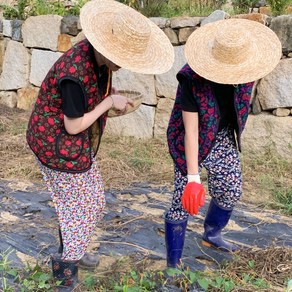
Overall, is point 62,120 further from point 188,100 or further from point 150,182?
point 150,182

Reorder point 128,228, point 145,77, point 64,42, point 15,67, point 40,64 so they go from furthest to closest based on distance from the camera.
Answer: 1. point 15,67
2. point 40,64
3. point 64,42
4. point 145,77
5. point 128,228

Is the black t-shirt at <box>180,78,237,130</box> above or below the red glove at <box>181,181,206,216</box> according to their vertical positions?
above

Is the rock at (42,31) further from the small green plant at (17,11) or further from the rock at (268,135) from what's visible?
the rock at (268,135)

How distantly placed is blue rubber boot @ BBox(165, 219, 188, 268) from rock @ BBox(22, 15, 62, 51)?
3780mm

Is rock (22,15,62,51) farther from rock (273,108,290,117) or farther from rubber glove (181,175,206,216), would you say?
rubber glove (181,175,206,216)

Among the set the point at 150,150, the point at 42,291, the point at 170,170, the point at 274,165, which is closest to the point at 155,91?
the point at 150,150

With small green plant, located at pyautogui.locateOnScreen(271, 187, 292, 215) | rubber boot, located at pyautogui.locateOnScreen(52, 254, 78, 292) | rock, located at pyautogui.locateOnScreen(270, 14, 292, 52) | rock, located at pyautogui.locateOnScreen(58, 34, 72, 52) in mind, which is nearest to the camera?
rubber boot, located at pyautogui.locateOnScreen(52, 254, 78, 292)

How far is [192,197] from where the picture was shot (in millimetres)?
2154

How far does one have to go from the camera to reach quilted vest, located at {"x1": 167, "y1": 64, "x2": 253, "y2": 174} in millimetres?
2191

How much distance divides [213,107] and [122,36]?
514 mm

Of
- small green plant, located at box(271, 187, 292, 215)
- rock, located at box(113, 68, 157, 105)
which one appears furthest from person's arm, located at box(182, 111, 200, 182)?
rock, located at box(113, 68, 157, 105)

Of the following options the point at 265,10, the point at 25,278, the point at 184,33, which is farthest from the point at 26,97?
the point at 25,278

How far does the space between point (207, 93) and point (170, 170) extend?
2.07 m

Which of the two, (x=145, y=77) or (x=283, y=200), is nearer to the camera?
(x=283, y=200)
